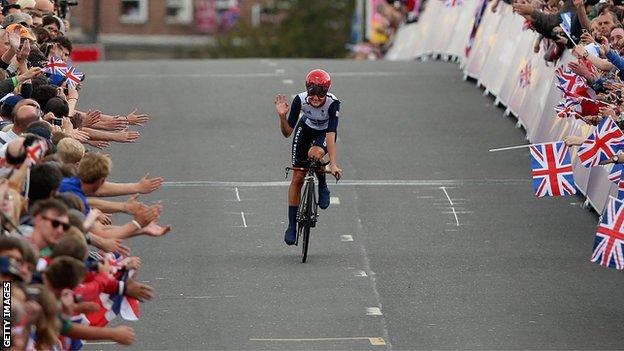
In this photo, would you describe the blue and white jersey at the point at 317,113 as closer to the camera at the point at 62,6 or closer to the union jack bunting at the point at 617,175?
the union jack bunting at the point at 617,175

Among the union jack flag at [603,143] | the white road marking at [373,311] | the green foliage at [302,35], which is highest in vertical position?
the union jack flag at [603,143]

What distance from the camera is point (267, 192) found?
786 inches

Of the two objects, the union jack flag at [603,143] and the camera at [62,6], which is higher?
the union jack flag at [603,143]

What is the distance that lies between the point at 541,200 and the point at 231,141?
4.94 m

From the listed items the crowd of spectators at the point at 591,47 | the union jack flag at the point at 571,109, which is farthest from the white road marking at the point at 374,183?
the union jack flag at the point at 571,109

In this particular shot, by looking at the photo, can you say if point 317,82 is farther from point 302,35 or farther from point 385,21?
point 302,35

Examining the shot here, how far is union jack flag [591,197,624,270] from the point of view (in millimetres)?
13688

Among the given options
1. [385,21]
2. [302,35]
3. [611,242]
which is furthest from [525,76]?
[302,35]

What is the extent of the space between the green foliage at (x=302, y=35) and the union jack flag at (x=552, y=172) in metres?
62.1

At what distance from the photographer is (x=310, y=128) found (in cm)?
1695

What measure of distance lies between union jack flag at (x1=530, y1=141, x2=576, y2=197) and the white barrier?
1745mm

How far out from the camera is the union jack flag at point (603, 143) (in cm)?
1472

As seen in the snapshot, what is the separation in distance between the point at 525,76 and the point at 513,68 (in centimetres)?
118

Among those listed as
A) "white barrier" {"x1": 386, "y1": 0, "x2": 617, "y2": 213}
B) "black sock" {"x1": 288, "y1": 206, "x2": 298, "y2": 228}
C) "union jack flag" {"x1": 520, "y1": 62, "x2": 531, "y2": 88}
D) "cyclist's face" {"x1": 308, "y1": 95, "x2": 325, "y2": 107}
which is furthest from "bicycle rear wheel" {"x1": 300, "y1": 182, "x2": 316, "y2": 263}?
"union jack flag" {"x1": 520, "y1": 62, "x2": 531, "y2": 88}
